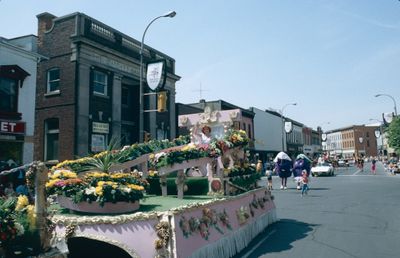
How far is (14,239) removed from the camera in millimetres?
4102

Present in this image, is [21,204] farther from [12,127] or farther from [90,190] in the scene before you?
[12,127]

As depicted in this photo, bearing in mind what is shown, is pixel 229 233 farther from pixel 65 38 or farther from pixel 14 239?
pixel 65 38

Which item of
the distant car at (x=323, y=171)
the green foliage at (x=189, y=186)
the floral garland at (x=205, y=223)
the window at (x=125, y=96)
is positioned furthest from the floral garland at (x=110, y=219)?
the distant car at (x=323, y=171)

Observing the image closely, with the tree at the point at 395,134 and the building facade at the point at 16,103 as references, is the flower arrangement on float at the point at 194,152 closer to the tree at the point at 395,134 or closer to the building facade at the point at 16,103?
the building facade at the point at 16,103

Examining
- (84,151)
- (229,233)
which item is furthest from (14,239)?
(84,151)

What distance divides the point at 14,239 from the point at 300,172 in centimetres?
1776

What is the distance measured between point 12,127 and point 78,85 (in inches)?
192

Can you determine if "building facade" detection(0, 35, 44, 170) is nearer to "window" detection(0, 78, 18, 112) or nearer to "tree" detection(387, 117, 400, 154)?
"window" detection(0, 78, 18, 112)

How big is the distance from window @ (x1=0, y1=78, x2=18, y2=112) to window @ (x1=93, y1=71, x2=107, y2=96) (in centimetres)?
518

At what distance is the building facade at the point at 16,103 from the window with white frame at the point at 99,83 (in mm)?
4146

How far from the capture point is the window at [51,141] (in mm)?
21141

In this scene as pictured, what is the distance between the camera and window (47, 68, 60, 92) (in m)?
21.3

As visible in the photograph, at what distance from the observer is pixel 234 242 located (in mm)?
7930

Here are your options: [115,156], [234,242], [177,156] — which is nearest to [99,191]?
[177,156]
